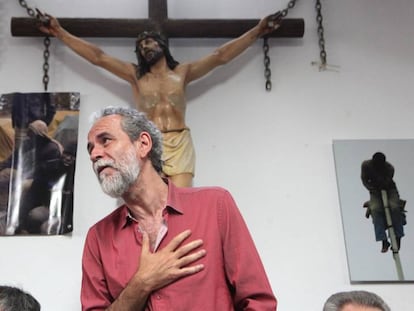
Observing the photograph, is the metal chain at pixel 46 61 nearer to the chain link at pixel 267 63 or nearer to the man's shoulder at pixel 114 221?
the chain link at pixel 267 63

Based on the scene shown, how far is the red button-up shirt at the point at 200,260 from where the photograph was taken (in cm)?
91

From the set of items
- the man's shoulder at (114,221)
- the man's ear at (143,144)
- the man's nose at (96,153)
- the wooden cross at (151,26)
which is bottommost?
the man's shoulder at (114,221)

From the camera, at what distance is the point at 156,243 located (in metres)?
0.98

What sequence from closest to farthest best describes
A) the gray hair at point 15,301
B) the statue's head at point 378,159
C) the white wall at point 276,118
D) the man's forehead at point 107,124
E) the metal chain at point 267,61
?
the gray hair at point 15,301 < the man's forehead at point 107,124 < the white wall at point 276,118 < the statue's head at point 378,159 < the metal chain at point 267,61

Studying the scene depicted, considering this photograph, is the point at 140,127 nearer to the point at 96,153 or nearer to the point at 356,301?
the point at 96,153

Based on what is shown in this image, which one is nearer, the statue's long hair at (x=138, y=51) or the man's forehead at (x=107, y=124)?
the man's forehead at (x=107, y=124)

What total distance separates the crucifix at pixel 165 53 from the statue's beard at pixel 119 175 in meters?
0.62

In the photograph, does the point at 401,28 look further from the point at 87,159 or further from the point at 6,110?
the point at 6,110

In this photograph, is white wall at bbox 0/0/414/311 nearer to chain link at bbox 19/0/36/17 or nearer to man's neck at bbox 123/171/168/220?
chain link at bbox 19/0/36/17

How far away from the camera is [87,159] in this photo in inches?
71.7

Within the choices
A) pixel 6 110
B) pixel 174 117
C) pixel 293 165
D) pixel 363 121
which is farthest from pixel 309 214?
pixel 6 110

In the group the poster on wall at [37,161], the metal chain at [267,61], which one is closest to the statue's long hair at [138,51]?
the poster on wall at [37,161]

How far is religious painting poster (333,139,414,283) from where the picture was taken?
1.69 m

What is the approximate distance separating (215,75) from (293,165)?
47 centimetres
